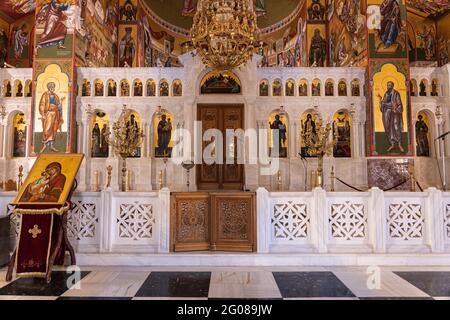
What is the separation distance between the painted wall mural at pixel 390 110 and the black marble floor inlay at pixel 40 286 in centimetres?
876

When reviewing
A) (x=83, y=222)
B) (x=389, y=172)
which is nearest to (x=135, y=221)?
(x=83, y=222)

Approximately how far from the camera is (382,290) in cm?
404

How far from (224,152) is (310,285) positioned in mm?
6613

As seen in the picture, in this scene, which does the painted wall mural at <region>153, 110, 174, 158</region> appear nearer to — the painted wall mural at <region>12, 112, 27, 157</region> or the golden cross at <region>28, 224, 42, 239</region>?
the painted wall mural at <region>12, 112, 27, 157</region>

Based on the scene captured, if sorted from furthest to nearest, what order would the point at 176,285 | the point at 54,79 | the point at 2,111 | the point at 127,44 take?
1. the point at 127,44
2. the point at 2,111
3. the point at 54,79
4. the point at 176,285

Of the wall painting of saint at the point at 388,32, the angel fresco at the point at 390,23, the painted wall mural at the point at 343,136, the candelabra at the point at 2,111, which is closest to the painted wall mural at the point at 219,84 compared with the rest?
the painted wall mural at the point at 343,136

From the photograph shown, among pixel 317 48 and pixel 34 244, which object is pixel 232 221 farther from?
pixel 317 48

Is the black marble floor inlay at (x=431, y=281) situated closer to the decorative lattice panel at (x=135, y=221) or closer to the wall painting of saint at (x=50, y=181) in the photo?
the decorative lattice panel at (x=135, y=221)

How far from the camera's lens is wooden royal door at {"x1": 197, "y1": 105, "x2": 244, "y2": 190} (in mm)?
10430

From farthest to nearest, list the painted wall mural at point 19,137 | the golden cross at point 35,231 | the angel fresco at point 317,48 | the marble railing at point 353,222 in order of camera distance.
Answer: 1. the angel fresco at point 317,48
2. the painted wall mural at point 19,137
3. the marble railing at point 353,222
4. the golden cross at point 35,231

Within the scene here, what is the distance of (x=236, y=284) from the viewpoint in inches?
170

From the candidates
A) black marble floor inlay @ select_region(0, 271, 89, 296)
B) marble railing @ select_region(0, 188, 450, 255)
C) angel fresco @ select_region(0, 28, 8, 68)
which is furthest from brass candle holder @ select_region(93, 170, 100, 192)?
angel fresco @ select_region(0, 28, 8, 68)

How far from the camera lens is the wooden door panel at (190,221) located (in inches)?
215
